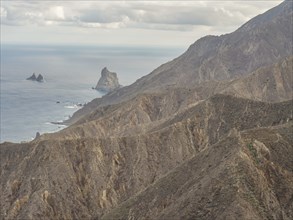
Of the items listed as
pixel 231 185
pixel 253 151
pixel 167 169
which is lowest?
pixel 167 169

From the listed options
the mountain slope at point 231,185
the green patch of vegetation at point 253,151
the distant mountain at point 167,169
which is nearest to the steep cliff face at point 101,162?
the distant mountain at point 167,169

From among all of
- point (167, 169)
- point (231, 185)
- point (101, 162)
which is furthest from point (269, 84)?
point (231, 185)

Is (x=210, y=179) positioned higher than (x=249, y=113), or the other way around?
(x=249, y=113)

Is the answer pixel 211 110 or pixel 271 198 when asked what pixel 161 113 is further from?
pixel 271 198

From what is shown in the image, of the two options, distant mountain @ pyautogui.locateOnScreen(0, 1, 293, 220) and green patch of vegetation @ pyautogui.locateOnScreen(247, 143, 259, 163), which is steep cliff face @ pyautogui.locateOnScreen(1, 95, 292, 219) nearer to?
distant mountain @ pyautogui.locateOnScreen(0, 1, 293, 220)

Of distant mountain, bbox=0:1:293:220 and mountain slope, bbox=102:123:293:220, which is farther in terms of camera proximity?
distant mountain, bbox=0:1:293:220

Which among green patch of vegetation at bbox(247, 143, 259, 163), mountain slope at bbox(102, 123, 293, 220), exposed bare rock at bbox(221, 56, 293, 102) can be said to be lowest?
mountain slope at bbox(102, 123, 293, 220)

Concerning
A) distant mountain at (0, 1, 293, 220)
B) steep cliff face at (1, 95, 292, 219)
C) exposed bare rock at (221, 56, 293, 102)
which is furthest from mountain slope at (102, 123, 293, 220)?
exposed bare rock at (221, 56, 293, 102)

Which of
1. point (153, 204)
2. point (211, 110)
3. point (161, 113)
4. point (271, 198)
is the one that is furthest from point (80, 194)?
point (161, 113)

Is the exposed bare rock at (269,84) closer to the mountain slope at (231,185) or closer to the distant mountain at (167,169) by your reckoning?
the distant mountain at (167,169)

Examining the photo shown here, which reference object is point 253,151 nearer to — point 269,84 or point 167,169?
point 167,169

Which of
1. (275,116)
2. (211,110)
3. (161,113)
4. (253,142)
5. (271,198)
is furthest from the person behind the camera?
(161,113)
